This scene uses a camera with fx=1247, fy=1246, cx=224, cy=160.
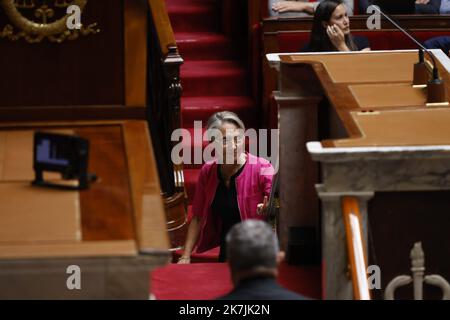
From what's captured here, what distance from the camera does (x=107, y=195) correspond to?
390cm

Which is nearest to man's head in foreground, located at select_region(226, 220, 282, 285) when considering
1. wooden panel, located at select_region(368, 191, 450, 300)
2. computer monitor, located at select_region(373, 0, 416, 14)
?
wooden panel, located at select_region(368, 191, 450, 300)

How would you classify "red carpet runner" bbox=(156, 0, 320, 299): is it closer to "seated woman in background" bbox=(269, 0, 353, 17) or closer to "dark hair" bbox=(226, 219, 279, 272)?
"seated woman in background" bbox=(269, 0, 353, 17)

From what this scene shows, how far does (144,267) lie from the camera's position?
333 centimetres

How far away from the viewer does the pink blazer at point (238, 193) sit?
6.33 metres

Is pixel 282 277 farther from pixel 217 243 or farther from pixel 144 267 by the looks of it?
pixel 144 267

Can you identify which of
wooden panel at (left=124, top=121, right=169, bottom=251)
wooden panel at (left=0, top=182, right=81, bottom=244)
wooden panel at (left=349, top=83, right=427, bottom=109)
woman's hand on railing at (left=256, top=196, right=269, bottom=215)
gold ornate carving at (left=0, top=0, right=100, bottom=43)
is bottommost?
woman's hand on railing at (left=256, top=196, right=269, bottom=215)

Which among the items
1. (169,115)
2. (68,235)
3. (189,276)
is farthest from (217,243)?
(68,235)

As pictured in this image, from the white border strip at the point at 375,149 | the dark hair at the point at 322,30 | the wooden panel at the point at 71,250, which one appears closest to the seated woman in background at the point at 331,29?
the dark hair at the point at 322,30

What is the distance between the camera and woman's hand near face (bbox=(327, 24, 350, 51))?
7.25 metres

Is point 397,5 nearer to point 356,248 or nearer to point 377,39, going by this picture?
point 377,39

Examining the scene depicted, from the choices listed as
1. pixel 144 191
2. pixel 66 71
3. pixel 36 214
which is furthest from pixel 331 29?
pixel 36 214

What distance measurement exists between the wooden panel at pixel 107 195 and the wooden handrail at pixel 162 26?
260cm

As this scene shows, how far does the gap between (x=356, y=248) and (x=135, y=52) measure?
1.44 m

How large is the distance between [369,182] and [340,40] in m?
2.92
